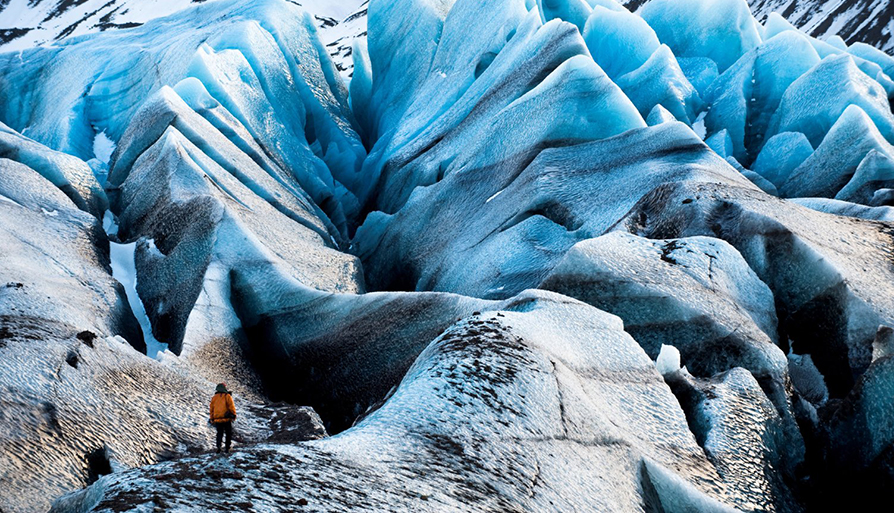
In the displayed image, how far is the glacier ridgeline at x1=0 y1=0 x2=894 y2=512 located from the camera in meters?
7.43

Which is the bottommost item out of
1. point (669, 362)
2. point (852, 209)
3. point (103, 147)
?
point (103, 147)

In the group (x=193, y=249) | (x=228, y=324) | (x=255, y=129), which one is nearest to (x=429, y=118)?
(x=255, y=129)

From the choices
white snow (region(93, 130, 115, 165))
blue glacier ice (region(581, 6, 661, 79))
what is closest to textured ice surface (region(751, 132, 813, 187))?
blue glacier ice (region(581, 6, 661, 79))

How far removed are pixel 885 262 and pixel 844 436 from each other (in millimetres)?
3700

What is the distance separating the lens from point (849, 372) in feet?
36.2

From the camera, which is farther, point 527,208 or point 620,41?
point 620,41

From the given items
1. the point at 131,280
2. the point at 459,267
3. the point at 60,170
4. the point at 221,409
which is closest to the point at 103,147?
the point at 60,170

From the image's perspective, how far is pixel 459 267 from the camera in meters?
15.8

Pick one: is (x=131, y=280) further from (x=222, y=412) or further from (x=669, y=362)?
(x=669, y=362)

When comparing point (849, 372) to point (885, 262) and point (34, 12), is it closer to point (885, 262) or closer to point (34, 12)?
point (885, 262)

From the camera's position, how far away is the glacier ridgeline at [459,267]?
24.4 feet

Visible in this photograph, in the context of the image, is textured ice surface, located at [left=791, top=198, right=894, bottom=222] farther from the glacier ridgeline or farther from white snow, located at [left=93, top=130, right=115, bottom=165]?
white snow, located at [left=93, top=130, right=115, bottom=165]

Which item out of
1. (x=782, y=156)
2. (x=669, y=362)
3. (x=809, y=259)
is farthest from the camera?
(x=782, y=156)

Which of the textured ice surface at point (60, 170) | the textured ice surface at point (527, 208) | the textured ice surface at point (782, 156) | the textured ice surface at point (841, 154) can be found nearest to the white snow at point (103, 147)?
the textured ice surface at point (60, 170)
